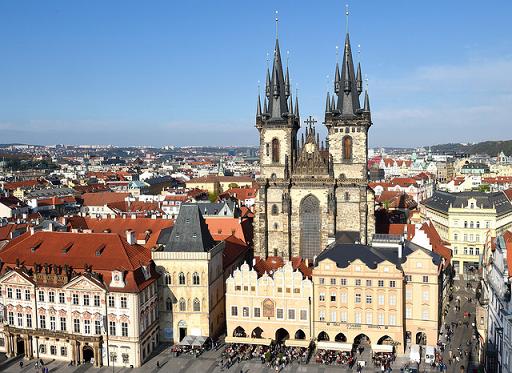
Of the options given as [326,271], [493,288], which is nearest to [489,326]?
[493,288]

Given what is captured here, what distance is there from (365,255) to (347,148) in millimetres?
25571

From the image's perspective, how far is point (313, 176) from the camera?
90125mm

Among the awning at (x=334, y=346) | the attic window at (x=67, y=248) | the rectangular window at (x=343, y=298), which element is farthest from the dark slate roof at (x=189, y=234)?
the awning at (x=334, y=346)

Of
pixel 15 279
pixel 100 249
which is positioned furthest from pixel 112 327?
pixel 15 279

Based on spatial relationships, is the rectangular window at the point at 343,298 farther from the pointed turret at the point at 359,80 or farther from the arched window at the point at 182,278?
the pointed turret at the point at 359,80

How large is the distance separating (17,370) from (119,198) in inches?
4595

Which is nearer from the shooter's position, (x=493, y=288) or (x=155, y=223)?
(x=493, y=288)

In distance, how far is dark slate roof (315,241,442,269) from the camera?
68375mm

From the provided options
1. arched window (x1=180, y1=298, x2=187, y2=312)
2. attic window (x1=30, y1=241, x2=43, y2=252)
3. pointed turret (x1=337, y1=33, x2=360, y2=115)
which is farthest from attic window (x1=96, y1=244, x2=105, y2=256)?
pointed turret (x1=337, y1=33, x2=360, y2=115)

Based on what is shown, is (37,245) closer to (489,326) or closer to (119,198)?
(489,326)

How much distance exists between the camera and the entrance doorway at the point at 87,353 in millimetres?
65938

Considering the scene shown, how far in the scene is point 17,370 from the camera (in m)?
63.9

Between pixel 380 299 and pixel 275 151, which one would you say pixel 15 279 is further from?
pixel 275 151

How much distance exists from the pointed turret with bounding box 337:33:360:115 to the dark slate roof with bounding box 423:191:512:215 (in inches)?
1501
